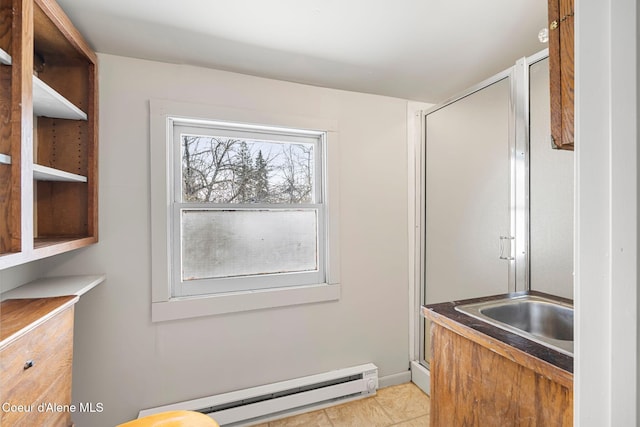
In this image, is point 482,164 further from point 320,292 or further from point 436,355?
point 320,292

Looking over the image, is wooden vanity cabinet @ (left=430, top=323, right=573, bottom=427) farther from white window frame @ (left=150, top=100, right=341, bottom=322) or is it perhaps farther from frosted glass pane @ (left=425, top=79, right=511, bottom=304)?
white window frame @ (left=150, top=100, right=341, bottom=322)

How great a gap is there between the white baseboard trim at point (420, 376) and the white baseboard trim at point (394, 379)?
46 mm

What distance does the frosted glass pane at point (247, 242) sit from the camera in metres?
1.97

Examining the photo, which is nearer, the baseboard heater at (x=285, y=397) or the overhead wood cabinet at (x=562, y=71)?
the overhead wood cabinet at (x=562, y=71)

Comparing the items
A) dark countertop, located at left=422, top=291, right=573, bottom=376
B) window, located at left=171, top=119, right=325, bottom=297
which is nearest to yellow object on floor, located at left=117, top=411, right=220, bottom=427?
window, located at left=171, top=119, right=325, bottom=297

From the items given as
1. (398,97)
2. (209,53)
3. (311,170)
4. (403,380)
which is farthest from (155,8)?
(403,380)

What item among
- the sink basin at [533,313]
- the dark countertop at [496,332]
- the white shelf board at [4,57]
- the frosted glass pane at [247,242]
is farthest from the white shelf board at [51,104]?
the sink basin at [533,313]

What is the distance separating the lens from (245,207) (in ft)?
6.80

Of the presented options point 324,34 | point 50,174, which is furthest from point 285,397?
point 324,34

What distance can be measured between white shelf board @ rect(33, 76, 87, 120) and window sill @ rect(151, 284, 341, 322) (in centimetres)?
114

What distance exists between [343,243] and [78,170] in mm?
1721

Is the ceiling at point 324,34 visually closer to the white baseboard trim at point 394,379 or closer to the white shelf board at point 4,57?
the white shelf board at point 4,57

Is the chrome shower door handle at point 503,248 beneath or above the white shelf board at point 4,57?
beneath

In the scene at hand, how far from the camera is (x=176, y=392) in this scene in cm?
181
